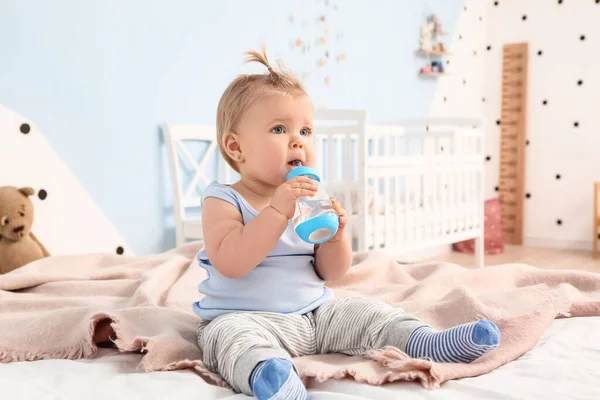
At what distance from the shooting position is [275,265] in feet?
3.41

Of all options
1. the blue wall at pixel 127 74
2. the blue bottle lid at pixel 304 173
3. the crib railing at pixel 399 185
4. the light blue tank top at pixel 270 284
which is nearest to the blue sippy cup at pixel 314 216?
the blue bottle lid at pixel 304 173

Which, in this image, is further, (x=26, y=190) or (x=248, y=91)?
(x=26, y=190)

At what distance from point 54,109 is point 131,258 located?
0.80 metres

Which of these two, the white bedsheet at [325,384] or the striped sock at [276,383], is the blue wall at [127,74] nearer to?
the white bedsheet at [325,384]

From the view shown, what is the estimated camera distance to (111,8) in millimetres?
2412

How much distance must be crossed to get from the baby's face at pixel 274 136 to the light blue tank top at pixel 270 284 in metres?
0.07

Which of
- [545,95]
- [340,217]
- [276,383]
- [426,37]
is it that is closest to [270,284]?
[340,217]

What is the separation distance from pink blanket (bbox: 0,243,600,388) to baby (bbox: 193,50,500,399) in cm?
4

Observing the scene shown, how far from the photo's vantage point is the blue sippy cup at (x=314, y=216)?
0.88 metres

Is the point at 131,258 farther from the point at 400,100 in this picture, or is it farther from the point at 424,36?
the point at 424,36

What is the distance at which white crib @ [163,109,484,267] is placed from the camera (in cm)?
268

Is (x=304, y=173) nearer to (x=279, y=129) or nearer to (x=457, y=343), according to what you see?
(x=279, y=129)

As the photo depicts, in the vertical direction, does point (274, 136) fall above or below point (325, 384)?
above

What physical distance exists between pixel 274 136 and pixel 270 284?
0.23 metres
